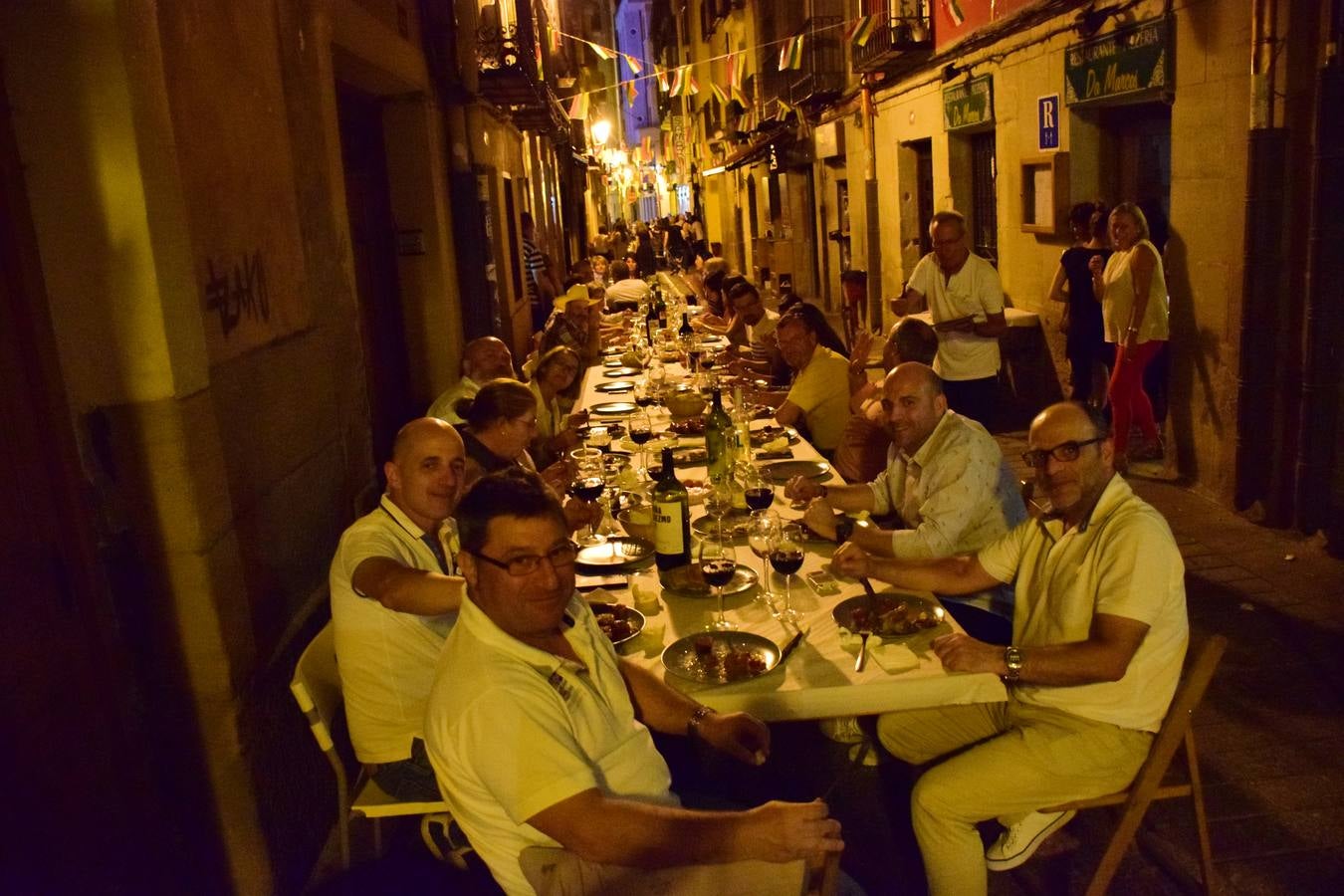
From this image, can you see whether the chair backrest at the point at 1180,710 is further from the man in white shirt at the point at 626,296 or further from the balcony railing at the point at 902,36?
the man in white shirt at the point at 626,296

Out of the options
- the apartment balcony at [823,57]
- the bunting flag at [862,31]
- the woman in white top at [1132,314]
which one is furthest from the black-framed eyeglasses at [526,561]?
the apartment balcony at [823,57]

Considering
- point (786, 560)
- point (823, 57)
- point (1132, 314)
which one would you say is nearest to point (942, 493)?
point (786, 560)

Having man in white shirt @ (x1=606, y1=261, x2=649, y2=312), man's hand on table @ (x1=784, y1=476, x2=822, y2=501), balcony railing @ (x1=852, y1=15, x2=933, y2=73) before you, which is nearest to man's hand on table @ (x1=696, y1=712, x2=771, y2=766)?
man's hand on table @ (x1=784, y1=476, x2=822, y2=501)

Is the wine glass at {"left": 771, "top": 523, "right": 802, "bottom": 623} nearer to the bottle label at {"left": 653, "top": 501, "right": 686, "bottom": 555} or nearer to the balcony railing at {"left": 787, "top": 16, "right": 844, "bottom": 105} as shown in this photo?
the bottle label at {"left": 653, "top": 501, "right": 686, "bottom": 555}

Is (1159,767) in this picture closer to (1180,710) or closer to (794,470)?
(1180,710)

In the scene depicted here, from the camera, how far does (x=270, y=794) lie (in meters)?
3.44

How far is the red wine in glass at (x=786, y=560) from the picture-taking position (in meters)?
3.31

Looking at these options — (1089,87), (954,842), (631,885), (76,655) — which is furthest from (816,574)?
(1089,87)

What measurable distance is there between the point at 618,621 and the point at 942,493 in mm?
1359

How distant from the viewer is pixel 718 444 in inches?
191

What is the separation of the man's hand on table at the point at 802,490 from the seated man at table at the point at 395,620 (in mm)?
1637

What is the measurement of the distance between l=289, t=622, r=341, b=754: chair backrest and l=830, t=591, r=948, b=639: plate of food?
1479 millimetres

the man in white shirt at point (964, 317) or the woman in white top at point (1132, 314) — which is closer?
the woman in white top at point (1132, 314)

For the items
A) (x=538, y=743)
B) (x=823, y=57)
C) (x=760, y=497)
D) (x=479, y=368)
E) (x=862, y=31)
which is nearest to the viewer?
(x=538, y=743)
